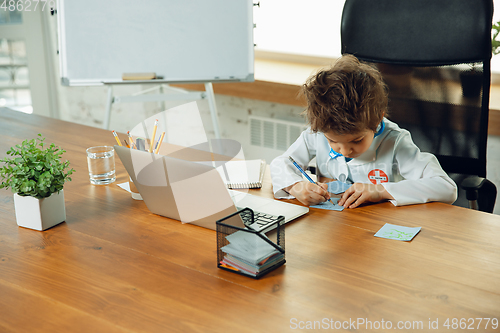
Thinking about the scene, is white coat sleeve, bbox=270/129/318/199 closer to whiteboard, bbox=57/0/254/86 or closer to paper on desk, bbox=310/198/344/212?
paper on desk, bbox=310/198/344/212

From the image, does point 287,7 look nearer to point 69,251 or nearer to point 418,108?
point 418,108

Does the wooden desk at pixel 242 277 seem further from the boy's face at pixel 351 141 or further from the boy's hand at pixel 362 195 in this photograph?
the boy's face at pixel 351 141

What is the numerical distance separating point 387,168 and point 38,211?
0.93m

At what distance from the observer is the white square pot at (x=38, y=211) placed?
1034 mm

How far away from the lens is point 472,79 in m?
1.50

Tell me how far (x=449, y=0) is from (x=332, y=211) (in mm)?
855

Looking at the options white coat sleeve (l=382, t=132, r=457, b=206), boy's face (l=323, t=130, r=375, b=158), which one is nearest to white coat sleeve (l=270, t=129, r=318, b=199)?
boy's face (l=323, t=130, r=375, b=158)

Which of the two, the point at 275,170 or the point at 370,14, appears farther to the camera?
the point at 370,14

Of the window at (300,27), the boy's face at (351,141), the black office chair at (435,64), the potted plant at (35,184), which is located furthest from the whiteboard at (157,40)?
the potted plant at (35,184)

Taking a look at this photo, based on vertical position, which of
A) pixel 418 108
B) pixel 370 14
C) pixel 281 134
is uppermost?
pixel 370 14

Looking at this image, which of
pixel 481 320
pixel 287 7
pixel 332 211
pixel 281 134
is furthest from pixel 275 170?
pixel 287 7

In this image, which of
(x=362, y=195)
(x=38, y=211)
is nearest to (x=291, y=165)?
(x=362, y=195)

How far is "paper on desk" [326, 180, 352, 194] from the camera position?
1.27m

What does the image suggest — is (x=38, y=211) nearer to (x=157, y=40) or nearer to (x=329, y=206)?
(x=329, y=206)
